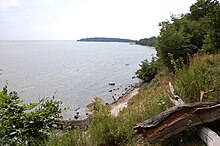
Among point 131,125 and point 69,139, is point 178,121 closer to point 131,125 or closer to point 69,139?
point 131,125

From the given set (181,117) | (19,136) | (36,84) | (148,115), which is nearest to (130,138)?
(148,115)

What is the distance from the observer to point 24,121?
439cm

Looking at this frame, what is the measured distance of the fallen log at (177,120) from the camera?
382 centimetres

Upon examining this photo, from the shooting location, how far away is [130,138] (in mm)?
4598

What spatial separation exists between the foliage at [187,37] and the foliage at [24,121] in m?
15.2

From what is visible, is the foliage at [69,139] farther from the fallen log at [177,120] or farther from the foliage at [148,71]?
the foliage at [148,71]

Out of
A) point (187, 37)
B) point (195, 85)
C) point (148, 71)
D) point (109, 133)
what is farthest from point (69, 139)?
point (148, 71)

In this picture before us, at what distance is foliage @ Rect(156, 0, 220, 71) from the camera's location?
59.8ft

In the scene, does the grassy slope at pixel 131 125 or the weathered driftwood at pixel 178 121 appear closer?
the weathered driftwood at pixel 178 121

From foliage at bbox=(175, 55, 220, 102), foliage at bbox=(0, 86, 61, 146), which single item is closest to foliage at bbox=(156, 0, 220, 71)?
foliage at bbox=(175, 55, 220, 102)

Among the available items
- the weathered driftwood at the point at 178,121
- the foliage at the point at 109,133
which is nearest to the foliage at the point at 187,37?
the foliage at the point at 109,133

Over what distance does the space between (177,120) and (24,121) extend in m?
2.63

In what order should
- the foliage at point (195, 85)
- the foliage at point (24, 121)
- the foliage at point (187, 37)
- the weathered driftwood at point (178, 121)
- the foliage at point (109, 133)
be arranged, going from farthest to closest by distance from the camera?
1. the foliage at point (187, 37)
2. the foliage at point (195, 85)
3. the foliage at point (109, 133)
4. the foliage at point (24, 121)
5. the weathered driftwood at point (178, 121)

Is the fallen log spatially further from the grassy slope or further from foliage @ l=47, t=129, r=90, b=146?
foliage @ l=47, t=129, r=90, b=146
